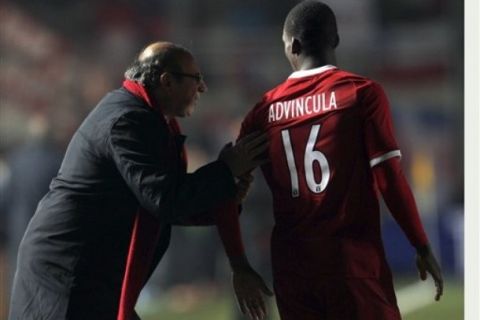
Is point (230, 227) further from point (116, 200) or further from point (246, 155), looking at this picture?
point (116, 200)

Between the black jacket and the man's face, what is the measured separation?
0.41 ft

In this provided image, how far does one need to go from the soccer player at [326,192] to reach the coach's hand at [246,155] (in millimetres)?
38

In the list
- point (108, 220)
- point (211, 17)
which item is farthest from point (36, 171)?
point (211, 17)

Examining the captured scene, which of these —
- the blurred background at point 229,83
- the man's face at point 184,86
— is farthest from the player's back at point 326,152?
the blurred background at point 229,83

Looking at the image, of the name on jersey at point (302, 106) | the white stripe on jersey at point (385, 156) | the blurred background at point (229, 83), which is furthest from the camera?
the blurred background at point (229, 83)

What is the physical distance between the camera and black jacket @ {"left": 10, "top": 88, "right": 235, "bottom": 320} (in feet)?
16.0

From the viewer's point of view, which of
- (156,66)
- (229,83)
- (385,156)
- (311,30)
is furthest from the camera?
(229,83)

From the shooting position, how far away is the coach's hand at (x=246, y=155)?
498cm

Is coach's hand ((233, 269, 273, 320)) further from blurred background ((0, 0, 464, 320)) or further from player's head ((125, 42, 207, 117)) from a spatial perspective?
blurred background ((0, 0, 464, 320))

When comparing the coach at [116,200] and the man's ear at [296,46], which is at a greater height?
the man's ear at [296,46]

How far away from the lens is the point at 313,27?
196 inches

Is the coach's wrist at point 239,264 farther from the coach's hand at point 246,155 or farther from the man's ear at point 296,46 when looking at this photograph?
the man's ear at point 296,46
